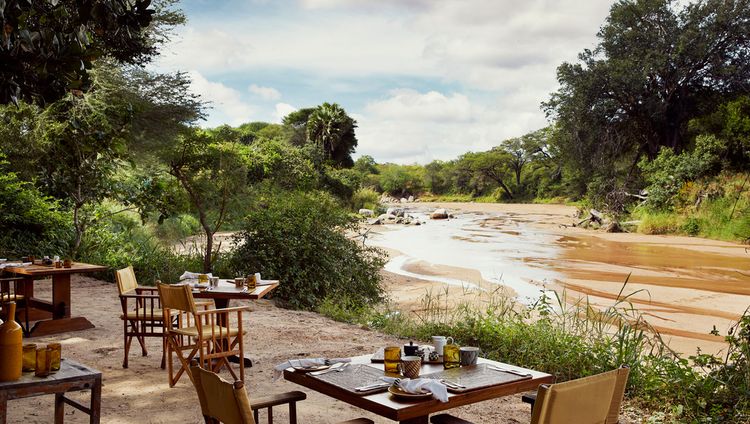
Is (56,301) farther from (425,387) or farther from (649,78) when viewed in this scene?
(649,78)

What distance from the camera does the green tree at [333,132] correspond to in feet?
144

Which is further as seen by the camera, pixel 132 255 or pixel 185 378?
pixel 132 255


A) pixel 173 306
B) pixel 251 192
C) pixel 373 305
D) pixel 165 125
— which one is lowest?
pixel 373 305

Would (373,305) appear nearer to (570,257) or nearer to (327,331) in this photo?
(327,331)

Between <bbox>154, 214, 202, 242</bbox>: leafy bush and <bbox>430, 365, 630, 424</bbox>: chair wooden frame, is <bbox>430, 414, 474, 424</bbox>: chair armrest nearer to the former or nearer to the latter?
<bbox>430, 365, 630, 424</bbox>: chair wooden frame

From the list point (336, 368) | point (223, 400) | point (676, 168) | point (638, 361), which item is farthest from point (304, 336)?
point (676, 168)

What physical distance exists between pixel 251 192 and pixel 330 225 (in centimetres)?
352

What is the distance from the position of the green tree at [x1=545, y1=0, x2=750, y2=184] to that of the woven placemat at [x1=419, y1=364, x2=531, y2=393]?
28.9 m

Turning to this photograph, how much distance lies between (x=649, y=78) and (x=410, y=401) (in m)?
31.1

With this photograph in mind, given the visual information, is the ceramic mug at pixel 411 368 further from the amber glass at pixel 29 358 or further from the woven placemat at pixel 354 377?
the amber glass at pixel 29 358

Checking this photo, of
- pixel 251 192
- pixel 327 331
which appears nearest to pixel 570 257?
pixel 251 192

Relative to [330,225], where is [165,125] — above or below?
above

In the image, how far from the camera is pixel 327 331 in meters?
8.55

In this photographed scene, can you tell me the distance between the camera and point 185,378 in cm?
607
